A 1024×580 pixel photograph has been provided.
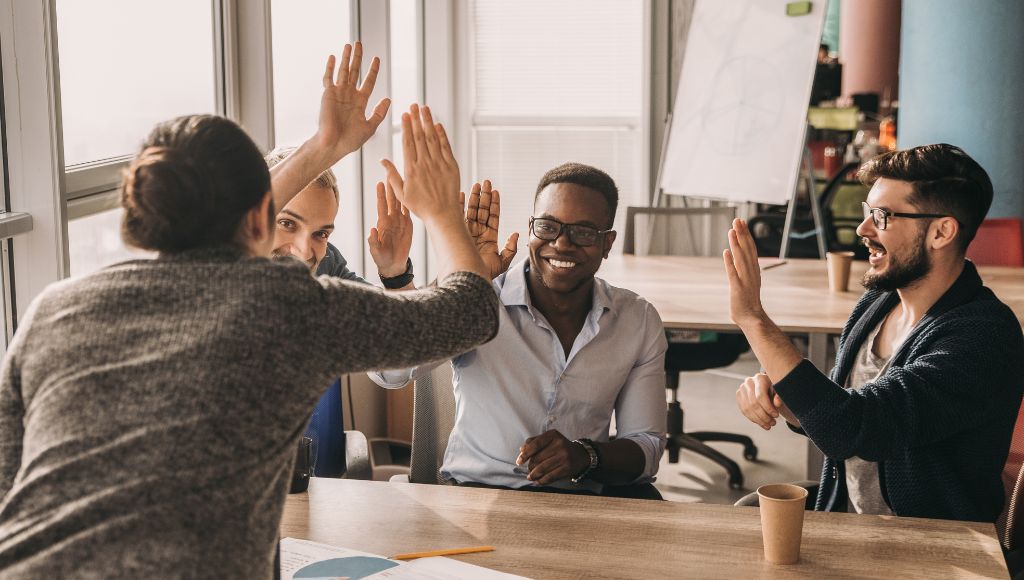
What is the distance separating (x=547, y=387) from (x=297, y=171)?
0.83m

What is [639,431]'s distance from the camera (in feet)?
6.78

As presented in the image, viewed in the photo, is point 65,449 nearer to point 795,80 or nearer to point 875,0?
point 795,80

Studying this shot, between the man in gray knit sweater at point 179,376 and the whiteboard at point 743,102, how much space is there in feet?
13.0

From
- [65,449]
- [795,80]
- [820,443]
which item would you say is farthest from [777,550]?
[795,80]

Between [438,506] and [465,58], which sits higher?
[465,58]

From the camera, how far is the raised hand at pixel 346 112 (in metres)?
1.46

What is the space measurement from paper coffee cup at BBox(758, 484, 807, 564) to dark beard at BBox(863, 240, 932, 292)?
2.14 ft

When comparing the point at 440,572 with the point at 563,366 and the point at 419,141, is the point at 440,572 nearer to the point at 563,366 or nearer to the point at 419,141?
the point at 419,141

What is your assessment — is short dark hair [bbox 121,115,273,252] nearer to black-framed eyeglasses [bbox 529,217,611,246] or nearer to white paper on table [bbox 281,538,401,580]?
white paper on table [bbox 281,538,401,580]

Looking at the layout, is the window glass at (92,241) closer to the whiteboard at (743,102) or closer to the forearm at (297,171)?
the forearm at (297,171)

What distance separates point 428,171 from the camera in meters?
1.30

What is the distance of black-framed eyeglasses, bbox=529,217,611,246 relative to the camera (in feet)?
6.91

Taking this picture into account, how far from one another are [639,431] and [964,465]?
60 cm

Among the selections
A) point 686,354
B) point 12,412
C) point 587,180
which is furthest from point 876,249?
point 686,354
